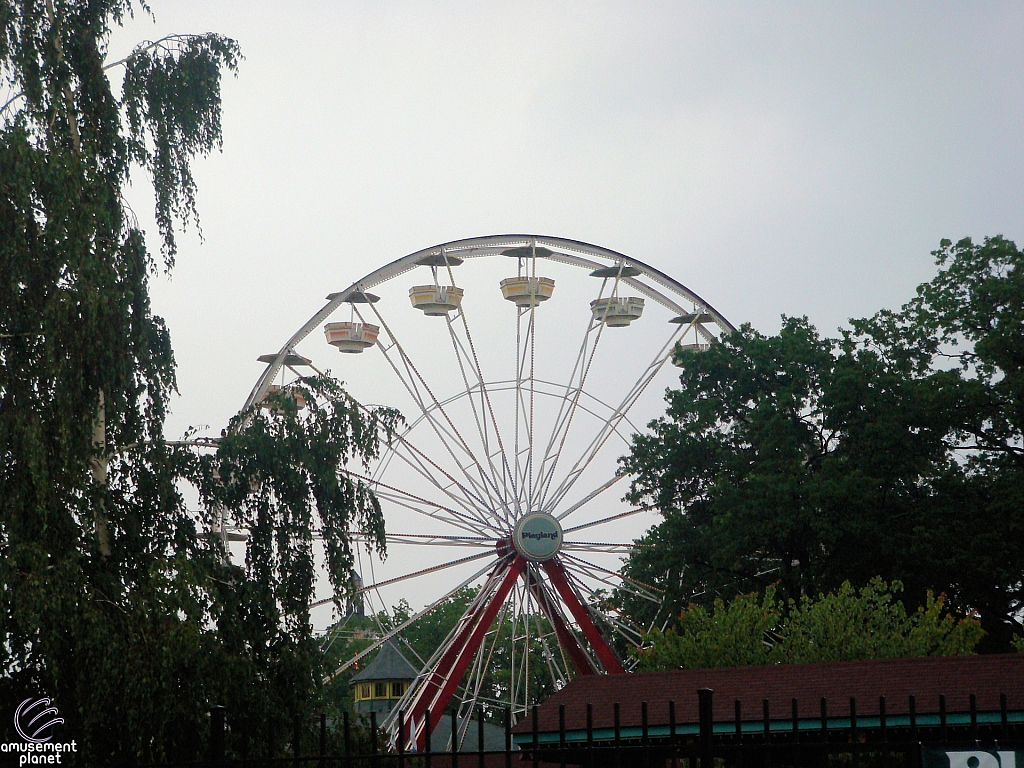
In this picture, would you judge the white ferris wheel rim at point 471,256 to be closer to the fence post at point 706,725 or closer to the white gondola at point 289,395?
the white gondola at point 289,395

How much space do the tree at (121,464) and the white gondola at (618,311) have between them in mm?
15609

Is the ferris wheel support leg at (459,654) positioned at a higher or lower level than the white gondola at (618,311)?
lower

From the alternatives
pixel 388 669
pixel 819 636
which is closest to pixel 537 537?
pixel 819 636

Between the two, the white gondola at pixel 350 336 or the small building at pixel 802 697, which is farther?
the white gondola at pixel 350 336

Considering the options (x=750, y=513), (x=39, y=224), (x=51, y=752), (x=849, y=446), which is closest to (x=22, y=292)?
(x=39, y=224)

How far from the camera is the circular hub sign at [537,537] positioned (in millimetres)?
26750

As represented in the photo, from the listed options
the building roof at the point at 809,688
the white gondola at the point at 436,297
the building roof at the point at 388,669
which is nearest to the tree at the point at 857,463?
the white gondola at the point at 436,297

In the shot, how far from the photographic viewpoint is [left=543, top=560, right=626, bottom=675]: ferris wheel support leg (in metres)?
27.0

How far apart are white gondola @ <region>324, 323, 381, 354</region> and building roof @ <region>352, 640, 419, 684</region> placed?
2117 centimetres

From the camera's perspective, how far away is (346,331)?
28.2 metres

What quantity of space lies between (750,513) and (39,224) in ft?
61.8

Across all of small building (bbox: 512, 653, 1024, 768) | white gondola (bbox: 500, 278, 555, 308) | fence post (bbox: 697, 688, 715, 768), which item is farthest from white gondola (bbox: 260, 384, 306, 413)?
white gondola (bbox: 500, 278, 555, 308)

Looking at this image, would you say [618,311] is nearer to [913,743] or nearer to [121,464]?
[121,464]

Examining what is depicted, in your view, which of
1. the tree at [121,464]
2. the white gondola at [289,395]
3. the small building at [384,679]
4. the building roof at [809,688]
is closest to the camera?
the tree at [121,464]
